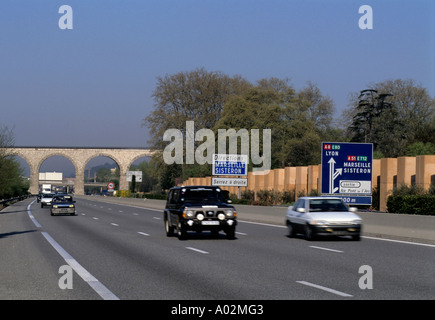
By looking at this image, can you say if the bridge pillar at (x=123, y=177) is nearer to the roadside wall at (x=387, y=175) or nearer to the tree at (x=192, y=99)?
the tree at (x=192, y=99)

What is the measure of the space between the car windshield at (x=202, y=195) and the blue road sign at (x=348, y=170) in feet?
32.4

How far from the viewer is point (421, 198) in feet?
110

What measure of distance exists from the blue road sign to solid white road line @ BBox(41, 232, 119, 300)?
16.4 meters

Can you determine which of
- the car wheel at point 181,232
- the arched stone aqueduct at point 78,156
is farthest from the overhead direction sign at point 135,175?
the car wheel at point 181,232

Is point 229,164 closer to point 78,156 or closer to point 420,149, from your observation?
point 420,149

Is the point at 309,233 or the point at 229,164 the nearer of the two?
the point at 309,233

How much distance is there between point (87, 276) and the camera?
12867 millimetres

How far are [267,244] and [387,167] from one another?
23.8m

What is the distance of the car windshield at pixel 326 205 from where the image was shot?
2302cm

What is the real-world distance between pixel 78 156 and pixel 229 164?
102 m

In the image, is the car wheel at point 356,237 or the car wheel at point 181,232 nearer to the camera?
the car wheel at point 356,237

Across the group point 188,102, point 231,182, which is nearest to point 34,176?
point 188,102

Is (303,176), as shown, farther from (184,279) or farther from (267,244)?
(184,279)
